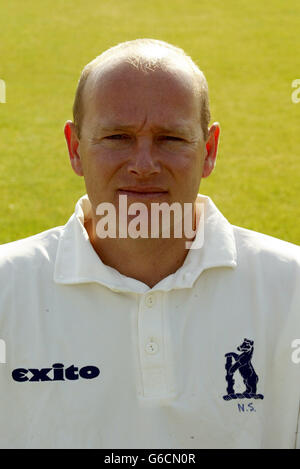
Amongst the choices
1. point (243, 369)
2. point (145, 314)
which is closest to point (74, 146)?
point (145, 314)

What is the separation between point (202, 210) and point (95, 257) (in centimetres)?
37

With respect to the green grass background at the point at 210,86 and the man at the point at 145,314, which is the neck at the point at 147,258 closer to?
the man at the point at 145,314

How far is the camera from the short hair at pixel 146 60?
6.82 feet

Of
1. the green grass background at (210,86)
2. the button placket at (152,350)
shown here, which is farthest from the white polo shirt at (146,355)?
the green grass background at (210,86)

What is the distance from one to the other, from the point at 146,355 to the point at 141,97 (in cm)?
69

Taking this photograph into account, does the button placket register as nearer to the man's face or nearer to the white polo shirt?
the white polo shirt

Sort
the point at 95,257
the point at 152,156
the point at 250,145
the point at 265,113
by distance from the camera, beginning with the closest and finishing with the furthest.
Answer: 1. the point at 152,156
2. the point at 95,257
3. the point at 250,145
4. the point at 265,113

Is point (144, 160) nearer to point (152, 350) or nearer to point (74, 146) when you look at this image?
point (74, 146)

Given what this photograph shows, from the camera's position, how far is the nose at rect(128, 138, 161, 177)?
2.03 meters

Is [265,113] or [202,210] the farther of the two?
[265,113]

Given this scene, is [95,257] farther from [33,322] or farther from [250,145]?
[250,145]

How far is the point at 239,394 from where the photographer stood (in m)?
2.14

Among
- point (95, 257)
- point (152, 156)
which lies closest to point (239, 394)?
point (95, 257)

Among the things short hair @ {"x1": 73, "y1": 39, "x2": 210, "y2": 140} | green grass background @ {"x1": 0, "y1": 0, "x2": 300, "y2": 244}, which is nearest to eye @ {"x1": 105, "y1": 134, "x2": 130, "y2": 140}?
short hair @ {"x1": 73, "y1": 39, "x2": 210, "y2": 140}
